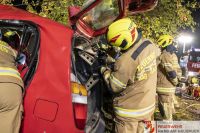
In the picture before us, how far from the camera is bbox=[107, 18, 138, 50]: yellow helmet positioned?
3799mm

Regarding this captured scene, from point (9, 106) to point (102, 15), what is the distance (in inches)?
72.4

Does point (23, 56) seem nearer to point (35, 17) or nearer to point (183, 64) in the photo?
point (35, 17)

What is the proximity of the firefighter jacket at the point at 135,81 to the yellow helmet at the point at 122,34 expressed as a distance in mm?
112

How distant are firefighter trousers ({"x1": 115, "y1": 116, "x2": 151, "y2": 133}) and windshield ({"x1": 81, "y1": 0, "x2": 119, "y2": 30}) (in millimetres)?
1123

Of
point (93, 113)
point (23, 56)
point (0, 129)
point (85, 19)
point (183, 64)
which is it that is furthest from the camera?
point (183, 64)

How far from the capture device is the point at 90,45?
3.59 metres

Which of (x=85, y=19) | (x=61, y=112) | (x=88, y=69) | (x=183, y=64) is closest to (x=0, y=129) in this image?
(x=61, y=112)

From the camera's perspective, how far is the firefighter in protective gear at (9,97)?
2592 millimetres

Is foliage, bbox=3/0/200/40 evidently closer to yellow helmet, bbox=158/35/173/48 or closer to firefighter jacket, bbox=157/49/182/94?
yellow helmet, bbox=158/35/173/48

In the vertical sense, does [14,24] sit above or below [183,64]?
above

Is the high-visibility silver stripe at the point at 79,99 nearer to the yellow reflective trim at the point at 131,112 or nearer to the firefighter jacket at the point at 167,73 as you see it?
the yellow reflective trim at the point at 131,112

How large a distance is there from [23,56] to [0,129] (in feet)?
2.58

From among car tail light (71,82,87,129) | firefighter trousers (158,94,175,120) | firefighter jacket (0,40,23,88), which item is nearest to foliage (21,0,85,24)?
firefighter trousers (158,94,175,120)

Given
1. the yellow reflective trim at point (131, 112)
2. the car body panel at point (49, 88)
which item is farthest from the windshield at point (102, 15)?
the yellow reflective trim at point (131, 112)
